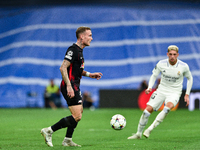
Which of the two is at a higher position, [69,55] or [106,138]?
[69,55]

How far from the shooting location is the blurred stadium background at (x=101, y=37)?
28.5 metres

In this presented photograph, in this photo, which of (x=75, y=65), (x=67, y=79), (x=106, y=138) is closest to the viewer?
(x=67, y=79)

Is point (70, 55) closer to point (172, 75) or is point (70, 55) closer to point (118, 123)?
point (118, 123)

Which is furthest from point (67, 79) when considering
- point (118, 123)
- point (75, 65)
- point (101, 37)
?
point (101, 37)

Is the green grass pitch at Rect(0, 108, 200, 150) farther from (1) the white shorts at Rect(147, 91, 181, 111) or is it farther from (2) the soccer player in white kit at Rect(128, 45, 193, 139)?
(1) the white shorts at Rect(147, 91, 181, 111)

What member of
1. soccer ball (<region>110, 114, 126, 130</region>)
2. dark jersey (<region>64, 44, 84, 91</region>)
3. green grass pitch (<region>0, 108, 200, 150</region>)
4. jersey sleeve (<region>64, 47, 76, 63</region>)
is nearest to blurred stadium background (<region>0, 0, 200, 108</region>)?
green grass pitch (<region>0, 108, 200, 150</region>)

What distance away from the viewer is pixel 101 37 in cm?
3005

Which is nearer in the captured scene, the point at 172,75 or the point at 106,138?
the point at 172,75

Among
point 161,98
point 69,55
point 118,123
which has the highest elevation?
point 69,55

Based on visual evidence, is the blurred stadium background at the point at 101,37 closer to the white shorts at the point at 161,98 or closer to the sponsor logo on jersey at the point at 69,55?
the white shorts at the point at 161,98

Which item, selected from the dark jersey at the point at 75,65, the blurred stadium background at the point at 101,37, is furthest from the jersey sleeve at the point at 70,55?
the blurred stadium background at the point at 101,37

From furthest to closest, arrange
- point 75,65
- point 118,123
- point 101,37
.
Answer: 1. point 101,37
2. point 118,123
3. point 75,65

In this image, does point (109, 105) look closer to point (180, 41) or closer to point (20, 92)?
point (20, 92)

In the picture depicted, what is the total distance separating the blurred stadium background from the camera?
28.5 metres
